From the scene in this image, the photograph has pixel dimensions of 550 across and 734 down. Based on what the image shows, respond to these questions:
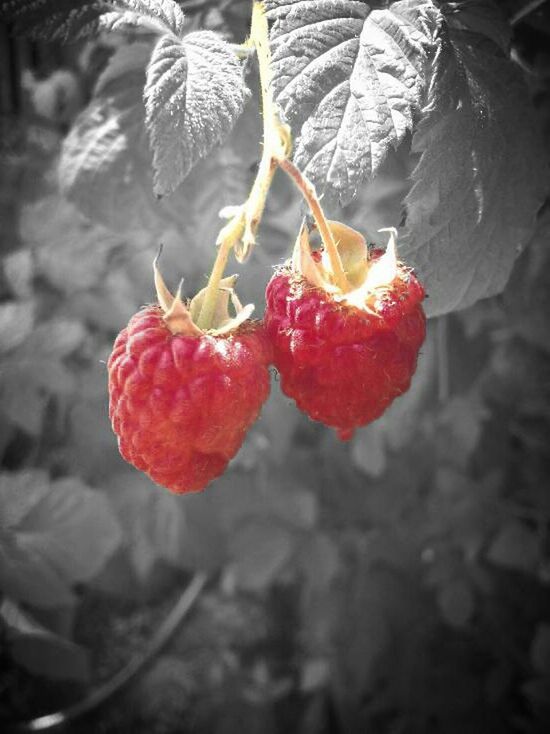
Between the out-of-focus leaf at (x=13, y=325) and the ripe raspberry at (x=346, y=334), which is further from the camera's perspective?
the out-of-focus leaf at (x=13, y=325)

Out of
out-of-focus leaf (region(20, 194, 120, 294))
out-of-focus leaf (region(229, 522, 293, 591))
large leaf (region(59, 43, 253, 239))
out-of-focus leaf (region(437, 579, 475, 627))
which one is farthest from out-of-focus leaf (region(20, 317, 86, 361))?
out-of-focus leaf (region(437, 579, 475, 627))

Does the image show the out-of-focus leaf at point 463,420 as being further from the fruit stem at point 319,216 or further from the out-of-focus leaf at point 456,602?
the fruit stem at point 319,216

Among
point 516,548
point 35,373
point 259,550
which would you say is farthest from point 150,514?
point 516,548

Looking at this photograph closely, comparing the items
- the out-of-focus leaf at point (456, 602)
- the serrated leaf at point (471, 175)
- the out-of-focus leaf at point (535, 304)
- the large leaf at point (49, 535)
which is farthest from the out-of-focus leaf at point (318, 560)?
the serrated leaf at point (471, 175)

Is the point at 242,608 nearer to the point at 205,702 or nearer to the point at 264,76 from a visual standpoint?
the point at 205,702

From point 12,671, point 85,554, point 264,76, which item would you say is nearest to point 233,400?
point 264,76

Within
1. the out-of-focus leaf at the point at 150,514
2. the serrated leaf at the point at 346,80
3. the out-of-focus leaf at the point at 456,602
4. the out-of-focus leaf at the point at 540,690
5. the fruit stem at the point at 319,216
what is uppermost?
the serrated leaf at the point at 346,80
